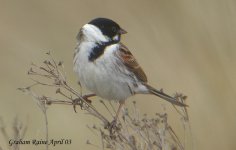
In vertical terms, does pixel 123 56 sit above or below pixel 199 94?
above

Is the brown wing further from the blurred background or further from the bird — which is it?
the blurred background

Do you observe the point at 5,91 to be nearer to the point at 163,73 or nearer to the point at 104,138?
the point at 163,73

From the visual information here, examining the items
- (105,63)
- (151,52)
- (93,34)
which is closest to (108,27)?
(93,34)

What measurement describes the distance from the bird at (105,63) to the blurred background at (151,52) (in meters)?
0.73

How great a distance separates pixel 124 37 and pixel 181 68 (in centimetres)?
52

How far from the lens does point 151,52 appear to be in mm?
5992

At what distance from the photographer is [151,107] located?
224 inches

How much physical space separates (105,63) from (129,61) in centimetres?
23

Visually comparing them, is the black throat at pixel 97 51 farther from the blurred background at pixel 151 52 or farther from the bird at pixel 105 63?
the blurred background at pixel 151 52

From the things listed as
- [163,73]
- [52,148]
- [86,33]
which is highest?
[86,33]

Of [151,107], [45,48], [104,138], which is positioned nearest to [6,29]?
[45,48]

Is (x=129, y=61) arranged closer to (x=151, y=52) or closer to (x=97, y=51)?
(x=97, y=51)

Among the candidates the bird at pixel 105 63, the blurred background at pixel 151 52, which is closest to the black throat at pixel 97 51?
the bird at pixel 105 63

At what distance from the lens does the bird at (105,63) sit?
179 inches
